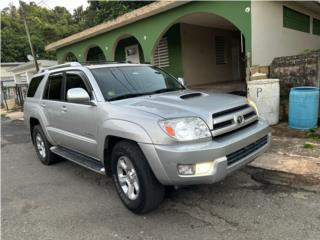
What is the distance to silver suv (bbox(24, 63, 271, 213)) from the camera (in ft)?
10.7

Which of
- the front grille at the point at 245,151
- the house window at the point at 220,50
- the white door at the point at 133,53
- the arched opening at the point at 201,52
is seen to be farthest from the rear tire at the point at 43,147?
the house window at the point at 220,50

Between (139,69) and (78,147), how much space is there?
1560 millimetres

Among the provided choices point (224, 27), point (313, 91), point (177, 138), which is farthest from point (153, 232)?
point (224, 27)

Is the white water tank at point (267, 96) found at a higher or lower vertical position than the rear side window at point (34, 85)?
lower

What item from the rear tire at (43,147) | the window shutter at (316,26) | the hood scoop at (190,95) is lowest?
the rear tire at (43,147)

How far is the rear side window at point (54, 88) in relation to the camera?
5.36 metres

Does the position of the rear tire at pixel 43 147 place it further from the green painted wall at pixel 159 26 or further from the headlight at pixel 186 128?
the green painted wall at pixel 159 26

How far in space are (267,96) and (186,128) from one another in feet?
13.3

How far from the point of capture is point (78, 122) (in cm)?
462

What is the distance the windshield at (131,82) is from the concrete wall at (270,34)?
13.6ft

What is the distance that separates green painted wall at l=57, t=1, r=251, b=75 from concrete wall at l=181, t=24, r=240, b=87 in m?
0.67

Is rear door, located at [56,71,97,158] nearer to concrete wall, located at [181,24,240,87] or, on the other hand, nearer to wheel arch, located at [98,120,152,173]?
wheel arch, located at [98,120,152,173]

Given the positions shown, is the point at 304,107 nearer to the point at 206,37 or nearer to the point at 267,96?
the point at 267,96

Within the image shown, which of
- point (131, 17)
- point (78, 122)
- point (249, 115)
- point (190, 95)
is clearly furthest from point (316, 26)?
point (78, 122)
